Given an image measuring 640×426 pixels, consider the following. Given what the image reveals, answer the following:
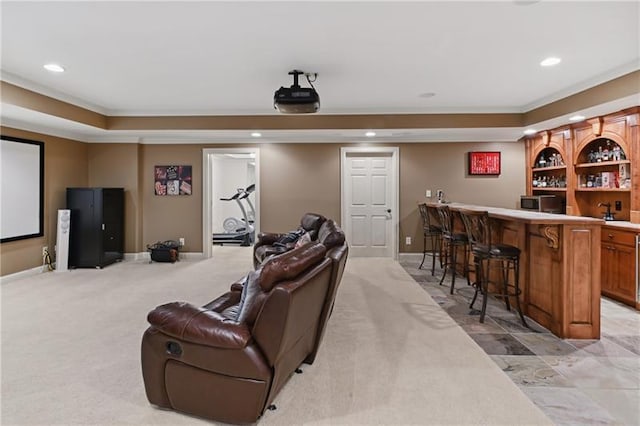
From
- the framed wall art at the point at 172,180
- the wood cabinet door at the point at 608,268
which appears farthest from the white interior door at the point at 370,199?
the wood cabinet door at the point at 608,268

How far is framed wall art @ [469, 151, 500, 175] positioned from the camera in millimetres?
6617

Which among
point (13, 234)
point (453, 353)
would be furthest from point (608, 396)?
point (13, 234)

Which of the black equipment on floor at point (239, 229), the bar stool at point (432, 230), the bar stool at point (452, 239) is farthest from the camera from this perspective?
the black equipment on floor at point (239, 229)

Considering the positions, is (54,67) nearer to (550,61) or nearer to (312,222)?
(312,222)

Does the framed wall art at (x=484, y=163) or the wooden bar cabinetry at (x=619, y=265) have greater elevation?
the framed wall art at (x=484, y=163)

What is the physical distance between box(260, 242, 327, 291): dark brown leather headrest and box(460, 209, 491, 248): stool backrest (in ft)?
7.50

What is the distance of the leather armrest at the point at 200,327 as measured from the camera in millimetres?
1837

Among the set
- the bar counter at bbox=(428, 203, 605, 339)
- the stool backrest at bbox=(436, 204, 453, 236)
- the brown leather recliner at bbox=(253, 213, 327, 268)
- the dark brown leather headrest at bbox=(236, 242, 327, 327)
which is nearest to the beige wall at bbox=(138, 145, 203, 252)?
the brown leather recliner at bbox=(253, 213, 327, 268)

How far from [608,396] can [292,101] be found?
3486mm

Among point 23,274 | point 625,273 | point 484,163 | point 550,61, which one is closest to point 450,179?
point 484,163

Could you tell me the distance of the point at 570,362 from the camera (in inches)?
105

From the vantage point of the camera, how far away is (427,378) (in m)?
2.43

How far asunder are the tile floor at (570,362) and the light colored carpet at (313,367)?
146 millimetres

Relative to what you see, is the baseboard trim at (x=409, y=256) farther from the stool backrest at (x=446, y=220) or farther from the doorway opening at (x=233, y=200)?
the doorway opening at (x=233, y=200)
